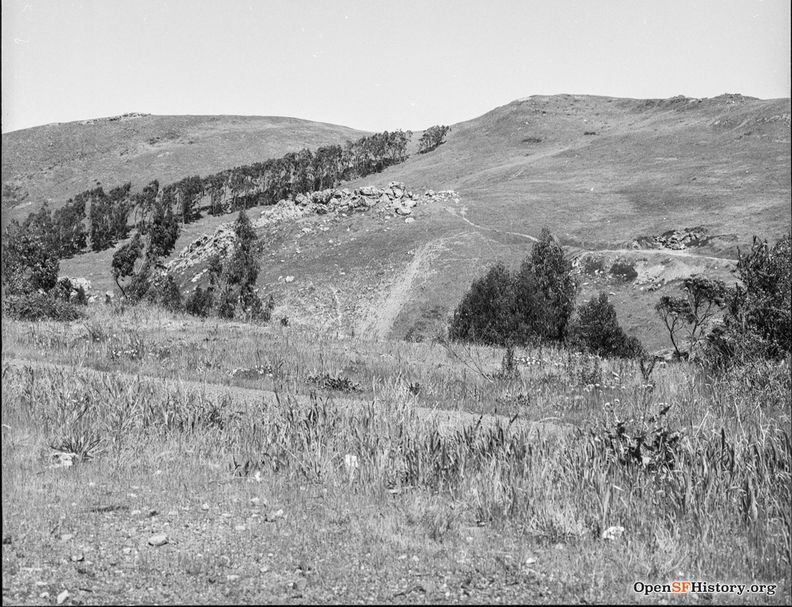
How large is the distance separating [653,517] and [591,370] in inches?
326

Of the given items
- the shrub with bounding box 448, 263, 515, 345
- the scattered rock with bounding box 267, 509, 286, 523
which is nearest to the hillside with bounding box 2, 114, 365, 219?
the shrub with bounding box 448, 263, 515, 345

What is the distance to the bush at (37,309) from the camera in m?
22.0

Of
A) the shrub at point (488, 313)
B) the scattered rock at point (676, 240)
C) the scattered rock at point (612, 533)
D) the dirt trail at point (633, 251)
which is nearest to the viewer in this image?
the scattered rock at point (612, 533)

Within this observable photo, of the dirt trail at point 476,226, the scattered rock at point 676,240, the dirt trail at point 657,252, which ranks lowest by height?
the dirt trail at point 657,252

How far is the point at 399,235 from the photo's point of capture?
210ft

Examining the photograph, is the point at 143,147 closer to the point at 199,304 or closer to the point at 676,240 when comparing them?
the point at 199,304

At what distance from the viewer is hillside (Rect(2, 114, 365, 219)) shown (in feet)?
420

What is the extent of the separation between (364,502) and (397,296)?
155ft

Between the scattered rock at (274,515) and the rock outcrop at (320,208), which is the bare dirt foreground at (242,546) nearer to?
the scattered rock at (274,515)

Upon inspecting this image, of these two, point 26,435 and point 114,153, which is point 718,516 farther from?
point 114,153

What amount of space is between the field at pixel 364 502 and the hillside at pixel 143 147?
112552mm

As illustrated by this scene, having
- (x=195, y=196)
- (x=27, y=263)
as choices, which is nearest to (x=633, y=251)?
(x=27, y=263)

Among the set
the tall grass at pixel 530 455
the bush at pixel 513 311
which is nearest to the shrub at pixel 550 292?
the bush at pixel 513 311

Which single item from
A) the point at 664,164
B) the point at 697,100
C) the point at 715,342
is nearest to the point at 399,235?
the point at 664,164
